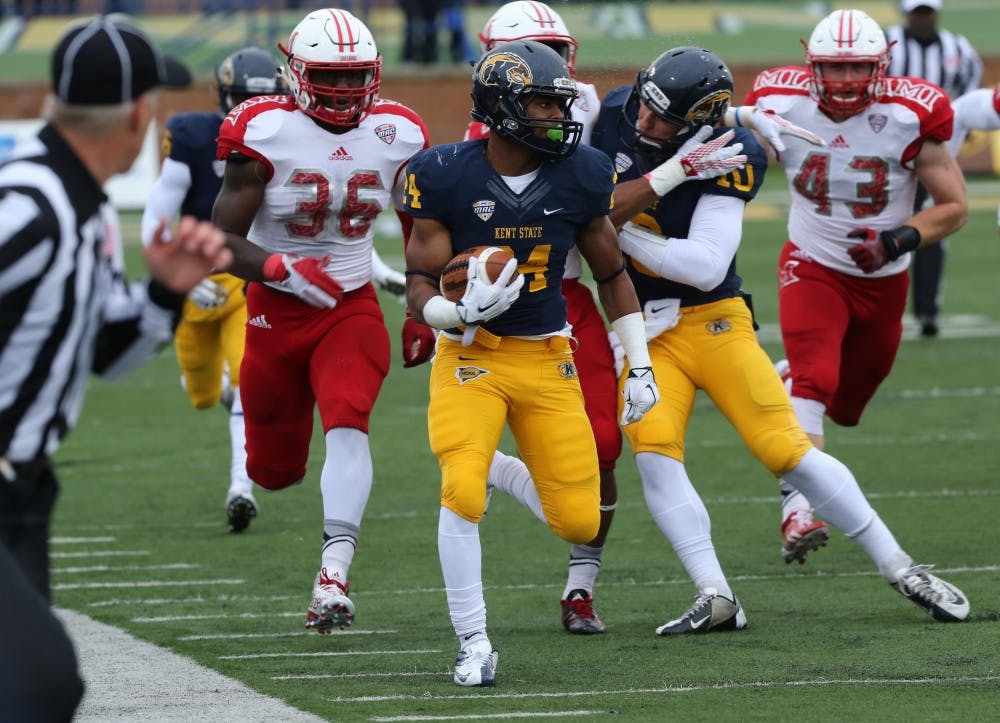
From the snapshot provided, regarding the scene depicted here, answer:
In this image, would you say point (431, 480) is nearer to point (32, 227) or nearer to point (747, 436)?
point (747, 436)

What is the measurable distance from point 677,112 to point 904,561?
1514 millimetres

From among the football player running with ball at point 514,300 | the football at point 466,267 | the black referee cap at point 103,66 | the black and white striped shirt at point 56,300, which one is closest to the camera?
the black and white striped shirt at point 56,300

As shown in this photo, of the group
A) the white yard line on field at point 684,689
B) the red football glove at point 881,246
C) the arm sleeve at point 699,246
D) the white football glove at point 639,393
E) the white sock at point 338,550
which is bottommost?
the white sock at point 338,550

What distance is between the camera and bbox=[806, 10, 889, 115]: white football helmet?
6.31m

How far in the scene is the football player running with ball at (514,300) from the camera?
4910 mm

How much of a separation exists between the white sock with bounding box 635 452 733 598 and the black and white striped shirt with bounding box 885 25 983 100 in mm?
6988

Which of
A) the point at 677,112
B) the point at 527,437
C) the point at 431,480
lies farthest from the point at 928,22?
the point at 527,437

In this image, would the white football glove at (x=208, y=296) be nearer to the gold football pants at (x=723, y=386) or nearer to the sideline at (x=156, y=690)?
the sideline at (x=156, y=690)

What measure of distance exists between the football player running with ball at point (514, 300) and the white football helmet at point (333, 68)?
0.57m

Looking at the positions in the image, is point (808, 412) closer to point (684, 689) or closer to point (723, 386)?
point (723, 386)

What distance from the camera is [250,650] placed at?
537 centimetres

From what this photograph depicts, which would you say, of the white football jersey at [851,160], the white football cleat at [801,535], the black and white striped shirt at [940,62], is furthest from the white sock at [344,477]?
the black and white striped shirt at [940,62]

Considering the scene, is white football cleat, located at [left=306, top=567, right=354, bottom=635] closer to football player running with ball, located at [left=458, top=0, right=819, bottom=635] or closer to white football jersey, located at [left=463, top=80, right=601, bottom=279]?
football player running with ball, located at [left=458, top=0, right=819, bottom=635]

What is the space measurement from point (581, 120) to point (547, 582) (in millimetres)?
1601
